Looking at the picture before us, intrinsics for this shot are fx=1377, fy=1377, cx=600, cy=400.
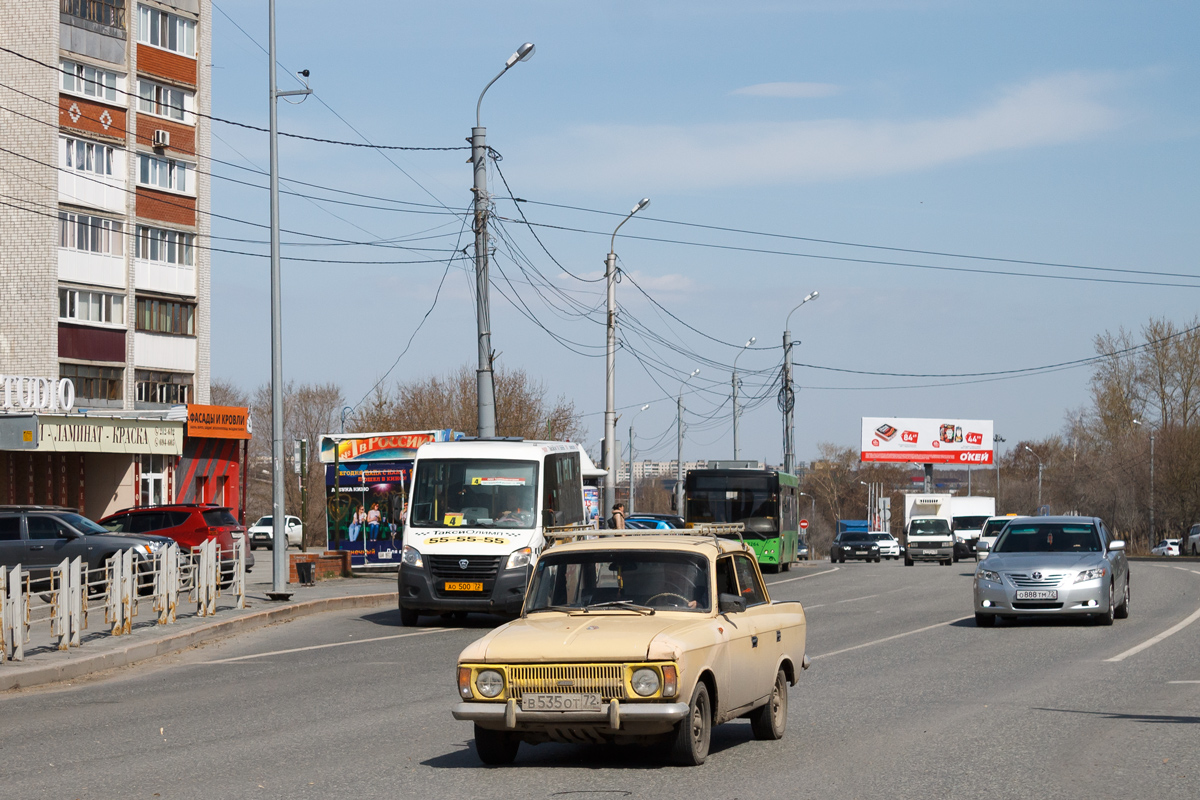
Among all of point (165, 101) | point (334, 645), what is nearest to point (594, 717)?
point (334, 645)

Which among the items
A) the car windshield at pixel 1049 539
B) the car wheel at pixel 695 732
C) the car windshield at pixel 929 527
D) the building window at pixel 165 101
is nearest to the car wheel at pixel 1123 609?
A: the car windshield at pixel 1049 539

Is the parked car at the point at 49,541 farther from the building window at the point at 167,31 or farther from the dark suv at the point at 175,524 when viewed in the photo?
the building window at the point at 167,31

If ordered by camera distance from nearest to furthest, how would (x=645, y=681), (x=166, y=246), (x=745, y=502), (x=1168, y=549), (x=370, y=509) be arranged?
(x=645, y=681) → (x=370, y=509) → (x=745, y=502) → (x=166, y=246) → (x=1168, y=549)

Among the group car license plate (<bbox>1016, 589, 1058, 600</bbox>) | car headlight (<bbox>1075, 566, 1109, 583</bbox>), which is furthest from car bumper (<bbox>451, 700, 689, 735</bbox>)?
car headlight (<bbox>1075, 566, 1109, 583</bbox>)

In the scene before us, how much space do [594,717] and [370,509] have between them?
29434mm

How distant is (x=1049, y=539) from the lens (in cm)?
2034

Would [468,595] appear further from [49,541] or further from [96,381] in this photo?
[96,381]

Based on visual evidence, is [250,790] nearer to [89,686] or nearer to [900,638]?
[89,686]

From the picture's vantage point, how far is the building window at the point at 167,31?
49.4 meters

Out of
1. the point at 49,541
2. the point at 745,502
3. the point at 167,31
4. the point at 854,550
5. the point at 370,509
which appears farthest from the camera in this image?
the point at 854,550

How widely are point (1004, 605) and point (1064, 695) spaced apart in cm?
744

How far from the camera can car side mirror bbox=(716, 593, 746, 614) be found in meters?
9.06

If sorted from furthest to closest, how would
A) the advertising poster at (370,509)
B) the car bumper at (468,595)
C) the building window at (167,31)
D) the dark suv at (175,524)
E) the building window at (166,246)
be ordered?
the building window at (167,31) < the building window at (166,246) < the advertising poster at (370,509) < the dark suv at (175,524) < the car bumper at (468,595)

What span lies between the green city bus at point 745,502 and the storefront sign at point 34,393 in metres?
17.9
